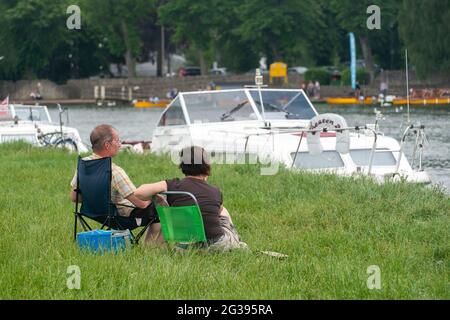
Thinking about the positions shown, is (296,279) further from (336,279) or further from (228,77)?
(228,77)

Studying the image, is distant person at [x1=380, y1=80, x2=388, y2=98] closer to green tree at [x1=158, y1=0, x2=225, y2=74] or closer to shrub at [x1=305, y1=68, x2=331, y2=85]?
shrub at [x1=305, y1=68, x2=331, y2=85]

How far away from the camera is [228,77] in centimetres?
10144

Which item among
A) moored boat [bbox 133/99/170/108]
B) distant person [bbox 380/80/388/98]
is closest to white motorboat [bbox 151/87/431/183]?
distant person [bbox 380/80/388/98]

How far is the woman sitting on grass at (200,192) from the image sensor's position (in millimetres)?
Answer: 10375

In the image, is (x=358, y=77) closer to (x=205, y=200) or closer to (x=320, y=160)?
(x=320, y=160)

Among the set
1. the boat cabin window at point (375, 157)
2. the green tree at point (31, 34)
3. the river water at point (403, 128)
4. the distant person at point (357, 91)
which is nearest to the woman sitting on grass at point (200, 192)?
the river water at point (403, 128)

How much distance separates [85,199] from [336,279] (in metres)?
2.84

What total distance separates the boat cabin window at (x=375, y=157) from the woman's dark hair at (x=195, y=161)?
33.0 feet

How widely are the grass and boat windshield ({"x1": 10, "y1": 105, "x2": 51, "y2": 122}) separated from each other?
15.4m

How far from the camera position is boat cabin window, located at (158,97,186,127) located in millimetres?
24172

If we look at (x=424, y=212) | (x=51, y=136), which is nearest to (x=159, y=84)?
(x=51, y=136)

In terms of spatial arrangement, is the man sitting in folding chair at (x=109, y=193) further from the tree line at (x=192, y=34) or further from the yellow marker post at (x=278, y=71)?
the yellow marker post at (x=278, y=71)

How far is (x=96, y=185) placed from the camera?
421 inches

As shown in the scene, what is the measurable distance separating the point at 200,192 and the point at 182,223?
1.36ft
